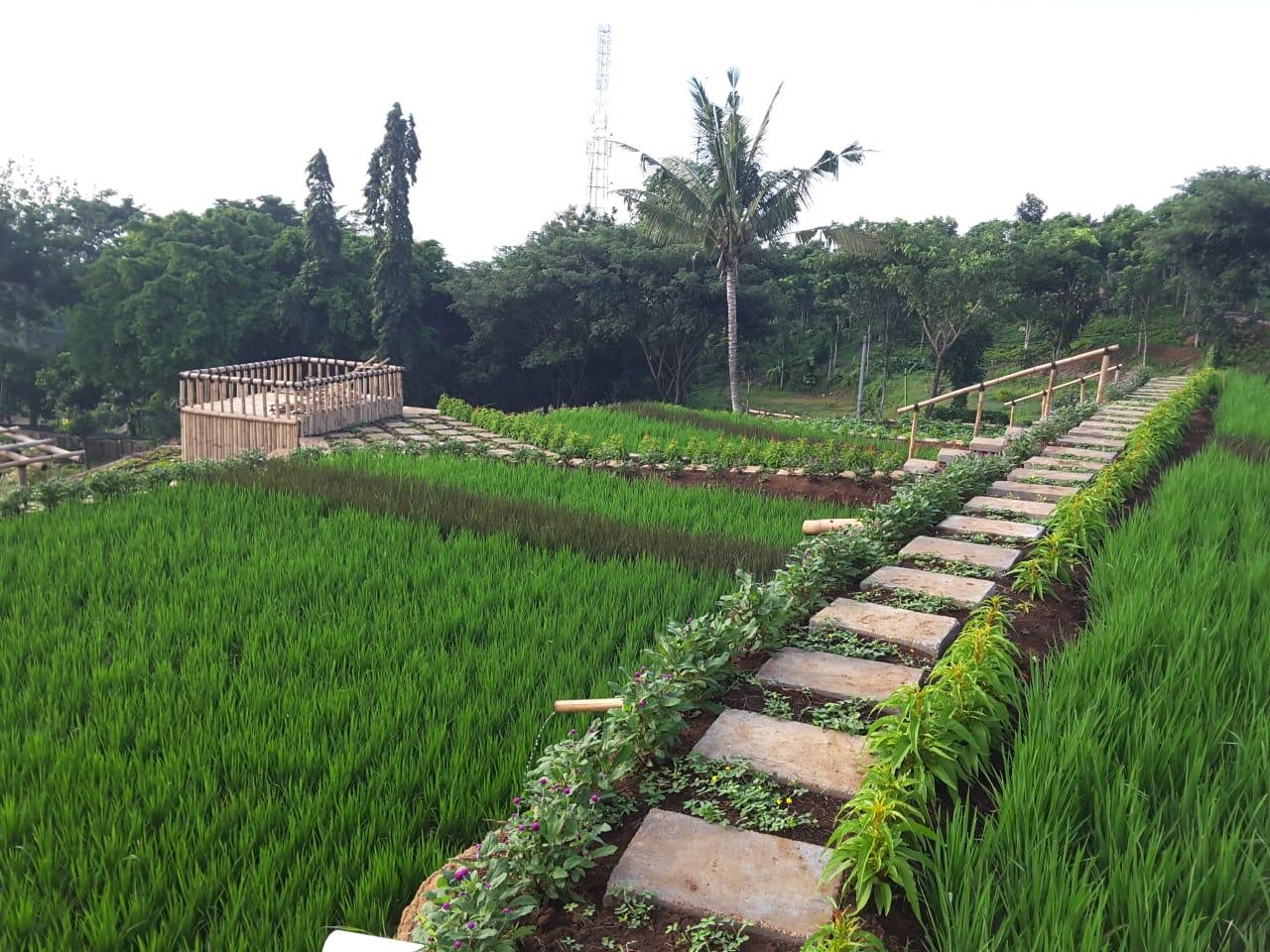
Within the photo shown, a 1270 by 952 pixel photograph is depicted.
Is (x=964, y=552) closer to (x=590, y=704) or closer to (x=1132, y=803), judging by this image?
(x=590, y=704)

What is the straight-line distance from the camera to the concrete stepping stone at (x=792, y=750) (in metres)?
2.19

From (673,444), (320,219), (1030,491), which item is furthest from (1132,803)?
(320,219)

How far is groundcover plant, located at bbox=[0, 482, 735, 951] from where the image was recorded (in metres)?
2.08

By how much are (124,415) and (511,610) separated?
115 feet

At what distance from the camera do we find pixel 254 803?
2443 millimetres

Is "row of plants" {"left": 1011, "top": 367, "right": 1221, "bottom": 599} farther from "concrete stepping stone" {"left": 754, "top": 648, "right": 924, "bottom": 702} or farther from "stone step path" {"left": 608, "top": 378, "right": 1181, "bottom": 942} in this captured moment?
"concrete stepping stone" {"left": 754, "top": 648, "right": 924, "bottom": 702}

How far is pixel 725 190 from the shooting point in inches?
764

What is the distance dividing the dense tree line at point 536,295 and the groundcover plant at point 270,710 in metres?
19.9

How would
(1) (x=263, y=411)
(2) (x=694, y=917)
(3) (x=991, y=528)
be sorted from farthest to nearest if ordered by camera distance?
(1) (x=263, y=411)
(3) (x=991, y=528)
(2) (x=694, y=917)

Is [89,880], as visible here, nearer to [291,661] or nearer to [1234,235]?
[291,661]

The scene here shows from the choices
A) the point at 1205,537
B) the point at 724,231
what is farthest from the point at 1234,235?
the point at 1205,537

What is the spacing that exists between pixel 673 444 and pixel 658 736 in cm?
731

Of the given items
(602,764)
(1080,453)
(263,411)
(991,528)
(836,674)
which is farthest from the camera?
(263,411)

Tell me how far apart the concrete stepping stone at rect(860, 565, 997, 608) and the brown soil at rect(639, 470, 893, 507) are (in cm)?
374
